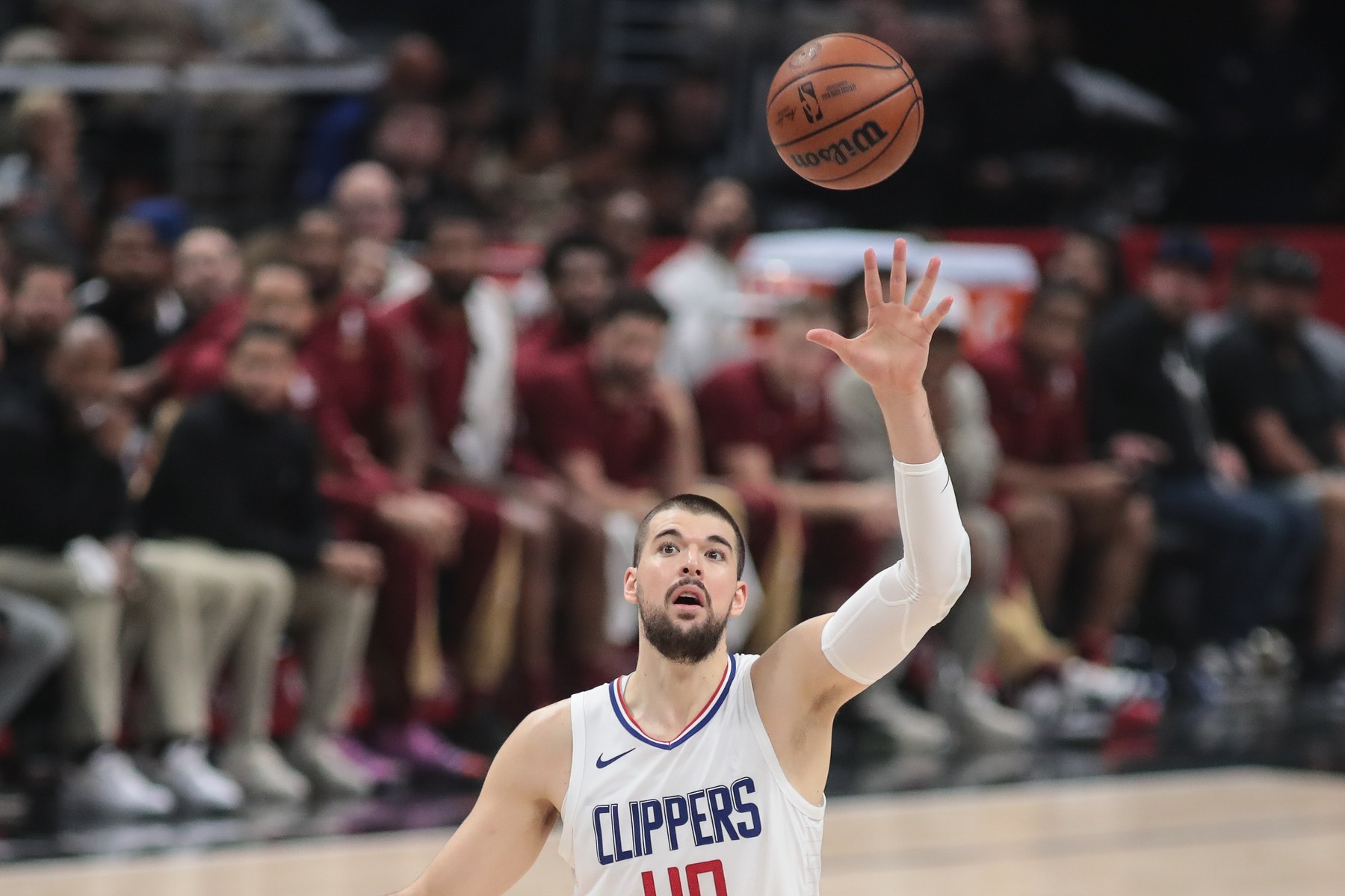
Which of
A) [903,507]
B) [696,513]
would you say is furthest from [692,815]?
[903,507]

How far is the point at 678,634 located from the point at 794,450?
18.9 ft

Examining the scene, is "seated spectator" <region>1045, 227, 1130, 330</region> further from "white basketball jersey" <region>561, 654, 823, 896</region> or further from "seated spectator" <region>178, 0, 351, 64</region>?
"white basketball jersey" <region>561, 654, 823, 896</region>

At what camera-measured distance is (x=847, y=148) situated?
4250 millimetres

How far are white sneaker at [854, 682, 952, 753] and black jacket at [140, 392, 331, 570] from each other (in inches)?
116

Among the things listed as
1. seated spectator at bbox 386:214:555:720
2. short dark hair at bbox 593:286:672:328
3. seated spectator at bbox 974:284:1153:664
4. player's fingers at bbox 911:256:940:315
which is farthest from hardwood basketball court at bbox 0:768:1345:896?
player's fingers at bbox 911:256:940:315

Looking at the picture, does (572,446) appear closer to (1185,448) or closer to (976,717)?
(976,717)

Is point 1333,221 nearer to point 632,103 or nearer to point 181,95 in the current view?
point 632,103

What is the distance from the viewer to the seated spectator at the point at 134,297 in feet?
26.4

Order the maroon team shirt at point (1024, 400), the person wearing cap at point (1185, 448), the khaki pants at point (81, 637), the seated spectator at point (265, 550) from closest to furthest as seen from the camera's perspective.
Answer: the khaki pants at point (81, 637)
the seated spectator at point (265, 550)
the maroon team shirt at point (1024, 400)
the person wearing cap at point (1185, 448)

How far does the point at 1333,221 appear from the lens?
14008mm

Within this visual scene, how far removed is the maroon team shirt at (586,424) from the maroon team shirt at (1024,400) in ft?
6.94

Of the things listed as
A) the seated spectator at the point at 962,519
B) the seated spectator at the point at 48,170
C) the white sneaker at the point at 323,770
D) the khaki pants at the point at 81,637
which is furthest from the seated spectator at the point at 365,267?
the seated spectator at the point at 962,519

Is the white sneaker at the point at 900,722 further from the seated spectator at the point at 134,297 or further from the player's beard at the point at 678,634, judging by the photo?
the player's beard at the point at 678,634

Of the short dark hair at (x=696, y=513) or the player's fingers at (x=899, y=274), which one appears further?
the short dark hair at (x=696, y=513)
